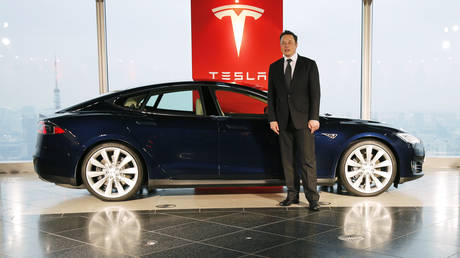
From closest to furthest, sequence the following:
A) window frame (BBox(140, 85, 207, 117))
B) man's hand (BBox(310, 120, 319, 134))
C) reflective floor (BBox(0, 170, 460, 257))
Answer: reflective floor (BBox(0, 170, 460, 257))
man's hand (BBox(310, 120, 319, 134))
window frame (BBox(140, 85, 207, 117))

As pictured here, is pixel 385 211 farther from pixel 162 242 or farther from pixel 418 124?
pixel 418 124

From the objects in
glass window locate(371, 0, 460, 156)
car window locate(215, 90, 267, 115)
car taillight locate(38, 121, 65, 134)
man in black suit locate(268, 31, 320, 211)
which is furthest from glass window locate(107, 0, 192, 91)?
man in black suit locate(268, 31, 320, 211)

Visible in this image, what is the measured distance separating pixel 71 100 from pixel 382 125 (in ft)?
15.3

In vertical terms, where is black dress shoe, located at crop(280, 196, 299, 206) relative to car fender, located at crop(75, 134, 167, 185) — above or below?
below

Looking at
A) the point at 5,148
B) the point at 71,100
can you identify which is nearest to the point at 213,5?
the point at 71,100

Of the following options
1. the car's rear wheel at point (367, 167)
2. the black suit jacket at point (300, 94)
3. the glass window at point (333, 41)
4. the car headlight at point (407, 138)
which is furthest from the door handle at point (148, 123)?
the glass window at point (333, 41)

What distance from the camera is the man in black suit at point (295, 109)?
464 centimetres

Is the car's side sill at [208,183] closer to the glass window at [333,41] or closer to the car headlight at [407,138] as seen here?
the car headlight at [407,138]

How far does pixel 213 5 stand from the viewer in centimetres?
679

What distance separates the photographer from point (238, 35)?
6824 millimetres

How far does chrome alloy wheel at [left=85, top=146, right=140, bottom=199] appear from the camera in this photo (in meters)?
5.09

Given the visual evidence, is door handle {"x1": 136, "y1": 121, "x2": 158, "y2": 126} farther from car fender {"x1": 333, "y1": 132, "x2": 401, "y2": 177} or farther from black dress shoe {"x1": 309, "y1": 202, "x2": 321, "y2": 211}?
car fender {"x1": 333, "y1": 132, "x2": 401, "y2": 177}

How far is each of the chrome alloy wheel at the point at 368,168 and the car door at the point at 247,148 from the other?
779 mm

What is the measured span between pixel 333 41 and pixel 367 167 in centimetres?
296
